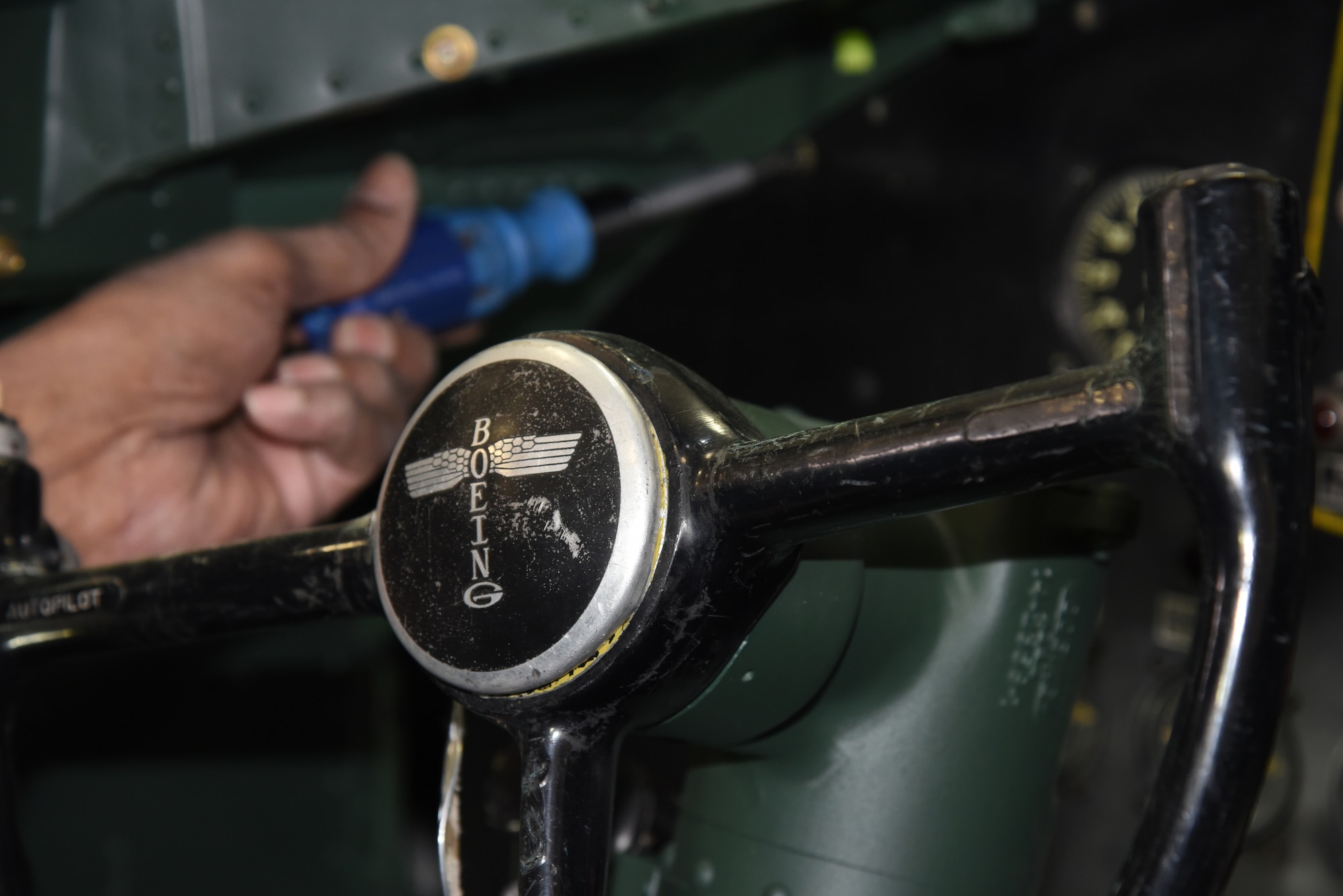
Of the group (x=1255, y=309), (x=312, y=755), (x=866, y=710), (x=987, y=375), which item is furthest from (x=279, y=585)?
(x=312, y=755)

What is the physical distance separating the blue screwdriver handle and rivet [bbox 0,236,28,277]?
9.7 inches

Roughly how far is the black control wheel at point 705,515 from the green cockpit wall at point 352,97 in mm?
526

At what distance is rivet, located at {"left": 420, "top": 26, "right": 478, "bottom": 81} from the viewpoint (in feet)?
2.93

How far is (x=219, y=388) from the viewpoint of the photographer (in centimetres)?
101

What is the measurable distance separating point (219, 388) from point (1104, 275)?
2.66 feet

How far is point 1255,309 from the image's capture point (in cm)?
31

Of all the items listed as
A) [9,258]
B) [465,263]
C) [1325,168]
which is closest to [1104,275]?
[1325,168]

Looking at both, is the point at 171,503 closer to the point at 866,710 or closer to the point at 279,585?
the point at 279,585

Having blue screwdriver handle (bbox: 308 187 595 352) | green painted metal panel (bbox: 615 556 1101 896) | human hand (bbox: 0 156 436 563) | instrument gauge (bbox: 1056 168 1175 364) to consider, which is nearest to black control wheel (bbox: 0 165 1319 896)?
green painted metal panel (bbox: 615 556 1101 896)

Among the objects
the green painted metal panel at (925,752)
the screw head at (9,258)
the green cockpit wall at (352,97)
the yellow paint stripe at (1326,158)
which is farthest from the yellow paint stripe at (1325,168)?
the screw head at (9,258)

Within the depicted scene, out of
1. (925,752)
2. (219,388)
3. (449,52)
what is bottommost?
(925,752)

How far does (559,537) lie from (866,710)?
9.0 inches

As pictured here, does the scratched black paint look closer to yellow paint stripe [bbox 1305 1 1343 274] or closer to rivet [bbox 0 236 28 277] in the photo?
rivet [bbox 0 236 28 277]

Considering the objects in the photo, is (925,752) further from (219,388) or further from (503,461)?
(219,388)
